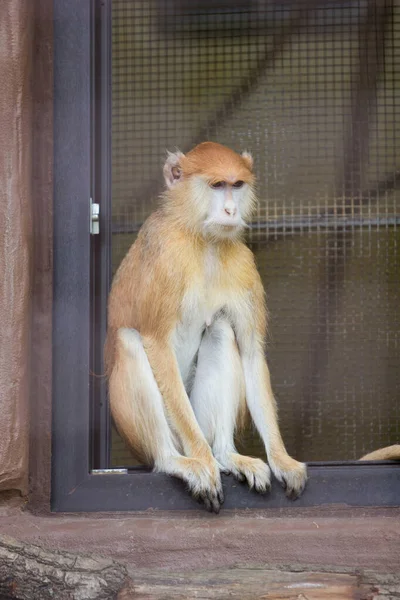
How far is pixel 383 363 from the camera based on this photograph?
4.88 meters

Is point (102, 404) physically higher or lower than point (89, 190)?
Answer: lower

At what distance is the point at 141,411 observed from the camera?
13.1ft

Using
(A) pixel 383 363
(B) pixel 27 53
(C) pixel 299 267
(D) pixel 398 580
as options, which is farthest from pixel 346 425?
(B) pixel 27 53

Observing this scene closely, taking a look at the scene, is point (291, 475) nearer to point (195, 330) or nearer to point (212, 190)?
point (195, 330)

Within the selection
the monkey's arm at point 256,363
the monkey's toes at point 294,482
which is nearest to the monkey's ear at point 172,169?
the monkey's arm at point 256,363

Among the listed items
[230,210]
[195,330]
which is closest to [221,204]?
[230,210]

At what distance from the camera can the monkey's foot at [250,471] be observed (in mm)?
3865

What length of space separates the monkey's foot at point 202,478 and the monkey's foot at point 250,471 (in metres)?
0.11

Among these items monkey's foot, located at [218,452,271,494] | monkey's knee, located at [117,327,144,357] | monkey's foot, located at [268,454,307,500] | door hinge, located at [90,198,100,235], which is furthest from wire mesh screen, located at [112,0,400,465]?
monkey's foot, located at [268,454,307,500]

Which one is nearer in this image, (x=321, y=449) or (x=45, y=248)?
(x=45, y=248)

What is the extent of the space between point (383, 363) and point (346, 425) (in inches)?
14.4

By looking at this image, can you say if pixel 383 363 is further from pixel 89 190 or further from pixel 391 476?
pixel 89 190

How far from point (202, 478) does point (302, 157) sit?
2088 millimetres

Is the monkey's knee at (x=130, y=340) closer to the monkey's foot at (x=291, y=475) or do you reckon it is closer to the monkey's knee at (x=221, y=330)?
the monkey's knee at (x=221, y=330)
